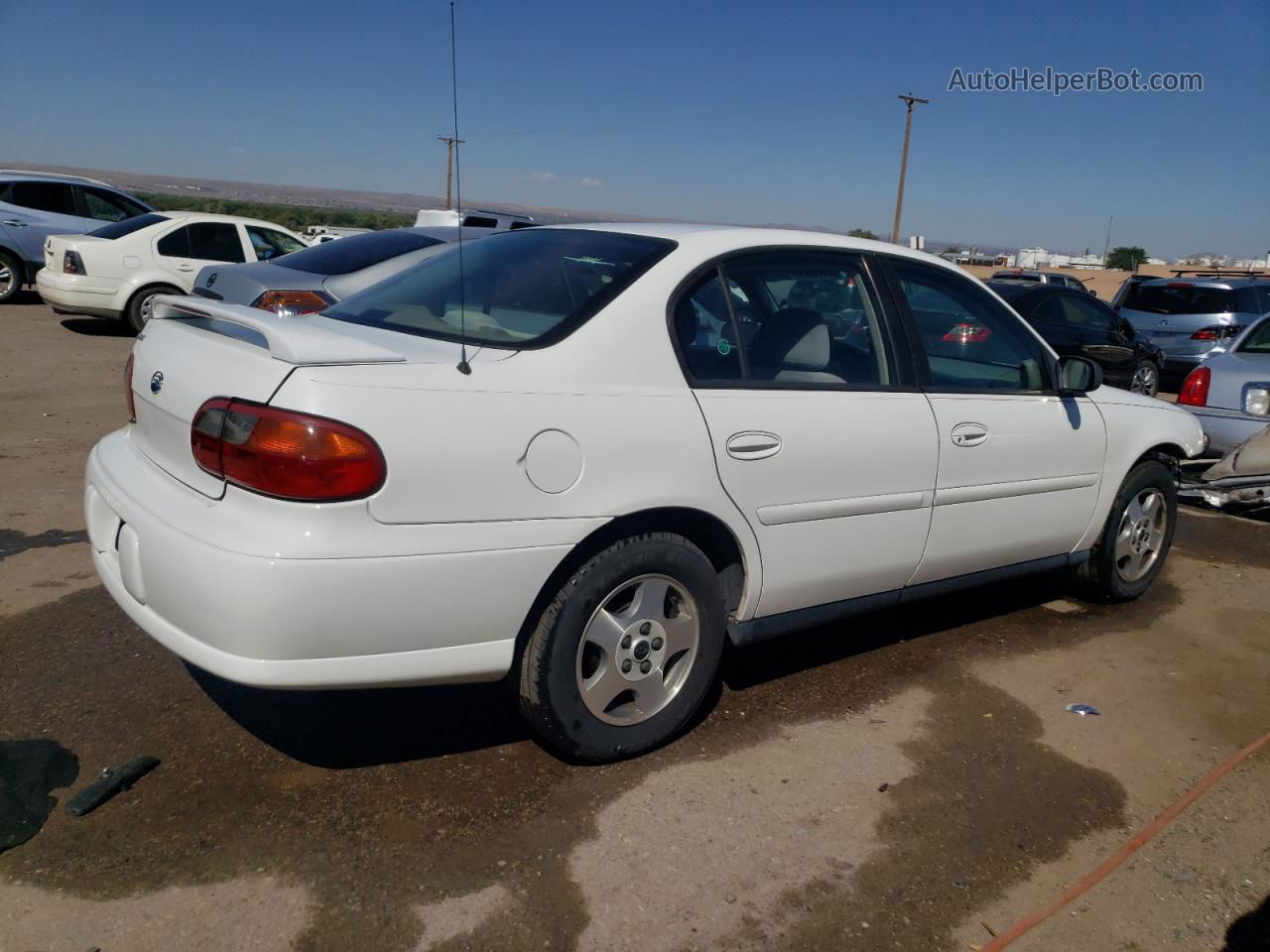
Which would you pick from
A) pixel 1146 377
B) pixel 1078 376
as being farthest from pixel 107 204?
pixel 1078 376

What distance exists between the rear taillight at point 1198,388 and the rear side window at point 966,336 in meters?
3.64

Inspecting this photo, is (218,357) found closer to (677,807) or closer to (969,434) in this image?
(677,807)

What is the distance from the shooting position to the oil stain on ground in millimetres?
2607

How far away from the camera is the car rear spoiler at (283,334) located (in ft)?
8.78

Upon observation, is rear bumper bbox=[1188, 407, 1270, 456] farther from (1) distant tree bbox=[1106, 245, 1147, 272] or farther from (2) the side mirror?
(1) distant tree bbox=[1106, 245, 1147, 272]

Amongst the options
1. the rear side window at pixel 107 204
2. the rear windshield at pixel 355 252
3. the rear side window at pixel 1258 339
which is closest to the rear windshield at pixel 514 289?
the rear windshield at pixel 355 252

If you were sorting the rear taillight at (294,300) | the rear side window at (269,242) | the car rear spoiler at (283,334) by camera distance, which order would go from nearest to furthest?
the car rear spoiler at (283,334)
the rear taillight at (294,300)
the rear side window at (269,242)

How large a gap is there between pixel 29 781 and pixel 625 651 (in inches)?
68.4

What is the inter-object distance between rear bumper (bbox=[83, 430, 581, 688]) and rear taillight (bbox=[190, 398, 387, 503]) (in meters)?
0.14

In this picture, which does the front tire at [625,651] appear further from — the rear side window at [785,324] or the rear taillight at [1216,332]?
the rear taillight at [1216,332]

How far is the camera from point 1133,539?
16.3ft

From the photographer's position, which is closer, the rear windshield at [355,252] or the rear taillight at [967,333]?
the rear taillight at [967,333]

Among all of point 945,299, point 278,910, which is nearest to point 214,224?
point 945,299

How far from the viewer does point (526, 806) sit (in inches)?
118
